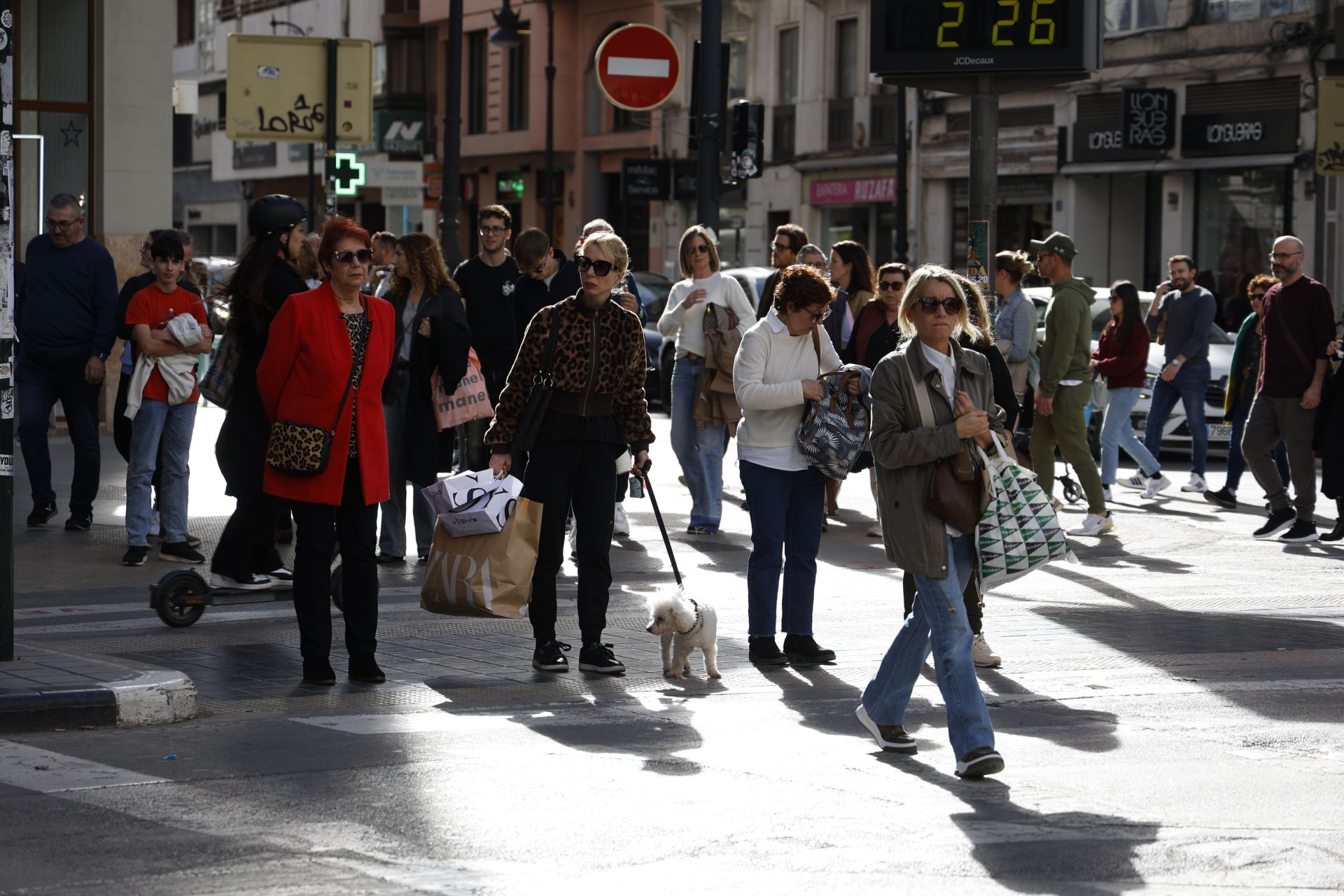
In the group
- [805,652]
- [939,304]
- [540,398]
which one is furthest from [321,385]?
[939,304]

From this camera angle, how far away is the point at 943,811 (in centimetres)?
655

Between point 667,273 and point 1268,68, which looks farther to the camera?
point 667,273

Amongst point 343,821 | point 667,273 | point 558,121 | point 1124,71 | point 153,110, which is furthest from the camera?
point 558,121

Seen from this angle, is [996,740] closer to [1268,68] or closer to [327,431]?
[327,431]

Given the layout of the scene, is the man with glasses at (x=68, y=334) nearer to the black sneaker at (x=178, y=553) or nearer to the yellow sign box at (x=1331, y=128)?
the black sneaker at (x=178, y=553)

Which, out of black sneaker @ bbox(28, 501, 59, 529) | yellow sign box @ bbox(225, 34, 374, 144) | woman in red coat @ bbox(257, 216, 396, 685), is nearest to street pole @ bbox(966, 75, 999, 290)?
woman in red coat @ bbox(257, 216, 396, 685)

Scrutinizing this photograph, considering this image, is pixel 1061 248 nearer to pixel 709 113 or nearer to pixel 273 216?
pixel 709 113

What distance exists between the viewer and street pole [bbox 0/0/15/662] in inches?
331

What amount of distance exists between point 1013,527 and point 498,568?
2.68 m

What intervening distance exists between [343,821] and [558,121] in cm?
4519

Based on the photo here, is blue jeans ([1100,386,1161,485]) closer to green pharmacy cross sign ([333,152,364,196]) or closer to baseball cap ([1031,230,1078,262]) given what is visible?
baseball cap ([1031,230,1078,262])

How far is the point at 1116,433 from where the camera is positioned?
16.9 m

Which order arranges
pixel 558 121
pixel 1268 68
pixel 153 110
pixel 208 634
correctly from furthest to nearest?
pixel 558 121 < pixel 1268 68 < pixel 153 110 < pixel 208 634

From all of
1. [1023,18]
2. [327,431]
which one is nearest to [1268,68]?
[1023,18]
